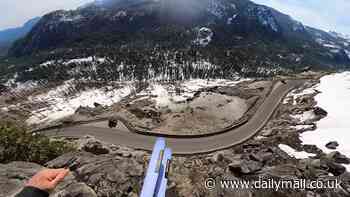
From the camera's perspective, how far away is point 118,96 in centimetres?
11206

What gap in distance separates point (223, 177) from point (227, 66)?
163 meters

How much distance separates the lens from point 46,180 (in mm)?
6293

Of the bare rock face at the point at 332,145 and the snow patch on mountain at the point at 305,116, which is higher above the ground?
the bare rock face at the point at 332,145

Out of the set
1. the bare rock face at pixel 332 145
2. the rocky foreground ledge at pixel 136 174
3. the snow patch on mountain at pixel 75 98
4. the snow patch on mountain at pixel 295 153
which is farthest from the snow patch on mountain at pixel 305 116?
the snow patch on mountain at pixel 75 98

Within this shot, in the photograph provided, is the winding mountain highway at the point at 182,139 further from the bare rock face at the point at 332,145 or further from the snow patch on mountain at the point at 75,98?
the snow patch on mountain at the point at 75,98

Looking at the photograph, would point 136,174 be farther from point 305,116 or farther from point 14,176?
point 305,116

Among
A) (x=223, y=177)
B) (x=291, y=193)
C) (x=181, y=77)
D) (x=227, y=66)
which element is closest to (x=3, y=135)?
(x=223, y=177)

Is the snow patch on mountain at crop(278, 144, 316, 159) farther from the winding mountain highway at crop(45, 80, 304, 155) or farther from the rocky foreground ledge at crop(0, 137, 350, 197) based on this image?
the winding mountain highway at crop(45, 80, 304, 155)

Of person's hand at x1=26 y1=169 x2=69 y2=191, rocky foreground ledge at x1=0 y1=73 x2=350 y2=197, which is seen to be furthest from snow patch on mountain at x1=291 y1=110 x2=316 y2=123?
person's hand at x1=26 y1=169 x2=69 y2=191

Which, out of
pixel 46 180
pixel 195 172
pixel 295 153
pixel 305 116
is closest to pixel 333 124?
pixel 305 116

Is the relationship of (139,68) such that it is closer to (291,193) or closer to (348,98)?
(348,98)

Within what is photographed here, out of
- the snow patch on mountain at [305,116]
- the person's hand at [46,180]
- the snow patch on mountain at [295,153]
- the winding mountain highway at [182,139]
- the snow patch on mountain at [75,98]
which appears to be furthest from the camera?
the snow patch on mountain at [75,98]

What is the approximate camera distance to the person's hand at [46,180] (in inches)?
238

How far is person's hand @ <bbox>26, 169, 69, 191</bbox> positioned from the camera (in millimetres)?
6051
